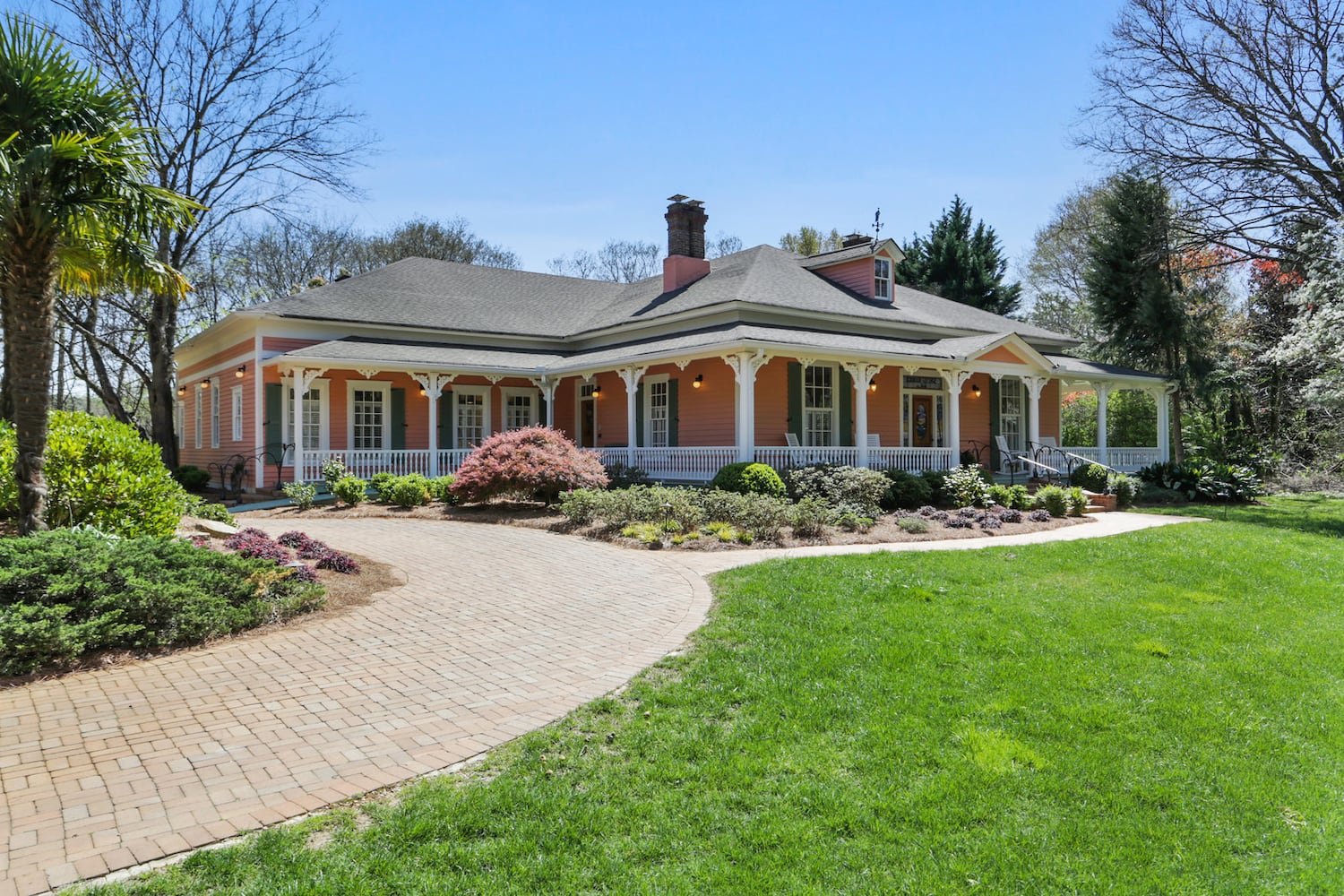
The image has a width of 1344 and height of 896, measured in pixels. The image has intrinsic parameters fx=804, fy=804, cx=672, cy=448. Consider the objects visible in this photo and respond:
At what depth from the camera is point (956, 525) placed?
42.4 ft

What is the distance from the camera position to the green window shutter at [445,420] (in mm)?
20516

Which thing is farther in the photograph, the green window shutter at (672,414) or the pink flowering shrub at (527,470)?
the green window shutter at (672,414)

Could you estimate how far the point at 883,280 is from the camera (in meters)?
22.2

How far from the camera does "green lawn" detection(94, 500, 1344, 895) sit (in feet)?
10.7

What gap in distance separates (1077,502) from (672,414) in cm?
878

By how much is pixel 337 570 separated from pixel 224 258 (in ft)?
85.0

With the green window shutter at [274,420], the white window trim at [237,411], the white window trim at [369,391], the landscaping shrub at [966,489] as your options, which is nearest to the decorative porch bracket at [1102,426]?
the landscaping shrub at [966,489]

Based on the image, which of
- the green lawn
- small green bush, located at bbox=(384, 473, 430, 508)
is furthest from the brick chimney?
the green lawn

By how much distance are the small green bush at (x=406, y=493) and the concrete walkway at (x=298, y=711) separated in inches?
301

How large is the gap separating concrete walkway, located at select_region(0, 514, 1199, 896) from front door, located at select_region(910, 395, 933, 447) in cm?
1376

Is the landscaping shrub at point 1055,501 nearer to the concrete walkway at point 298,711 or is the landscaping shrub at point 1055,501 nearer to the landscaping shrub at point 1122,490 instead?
the landscaping shrub at point 1122,490

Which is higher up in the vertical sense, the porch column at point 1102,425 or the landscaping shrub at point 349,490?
the porch column at point 1102,425

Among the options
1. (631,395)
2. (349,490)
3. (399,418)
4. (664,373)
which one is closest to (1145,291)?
(664,373)

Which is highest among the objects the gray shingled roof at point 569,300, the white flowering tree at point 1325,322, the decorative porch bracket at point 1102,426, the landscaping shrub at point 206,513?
the gray shingled roof at point 569,300
